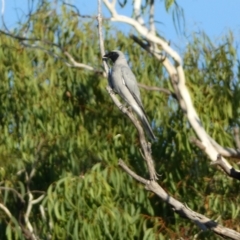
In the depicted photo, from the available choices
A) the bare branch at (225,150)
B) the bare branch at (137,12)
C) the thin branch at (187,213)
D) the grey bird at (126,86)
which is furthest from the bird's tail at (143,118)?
the bare branch at (137,12)

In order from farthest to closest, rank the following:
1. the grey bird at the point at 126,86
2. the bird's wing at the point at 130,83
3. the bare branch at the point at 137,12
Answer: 1. the bare branch at the point at 137,12
2. the bird's wing at the point at 130,83
3. the grey bird at the point at 126,86

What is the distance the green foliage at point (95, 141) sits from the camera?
314 inches

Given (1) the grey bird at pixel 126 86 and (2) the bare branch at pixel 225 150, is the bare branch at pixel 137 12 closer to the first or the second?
(2) the bare branch at pixel 225 150

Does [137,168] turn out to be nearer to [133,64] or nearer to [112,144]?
[112,144]

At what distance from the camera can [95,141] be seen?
8555 mm

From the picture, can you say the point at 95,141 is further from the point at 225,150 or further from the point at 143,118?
the point at 143,118

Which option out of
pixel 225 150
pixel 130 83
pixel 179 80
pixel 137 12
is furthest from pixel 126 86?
pixel 137 12

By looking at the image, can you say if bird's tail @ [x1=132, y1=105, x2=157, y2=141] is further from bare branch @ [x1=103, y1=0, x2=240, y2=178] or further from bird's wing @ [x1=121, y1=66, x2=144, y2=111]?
bare branch @ [x1=103, y1=0, x2=240, y2=178]

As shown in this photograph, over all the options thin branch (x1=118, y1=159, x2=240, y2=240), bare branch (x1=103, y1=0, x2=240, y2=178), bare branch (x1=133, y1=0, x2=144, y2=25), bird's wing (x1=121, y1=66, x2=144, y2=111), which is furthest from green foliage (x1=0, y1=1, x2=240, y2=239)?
thin branch (x1=118, y1=159, x2=240, y2=240)

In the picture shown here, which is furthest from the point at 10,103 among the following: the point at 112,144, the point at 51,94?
the point at 112,144

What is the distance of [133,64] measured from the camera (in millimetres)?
8984

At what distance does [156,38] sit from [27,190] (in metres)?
1.76

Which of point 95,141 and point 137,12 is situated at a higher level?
point 137,12

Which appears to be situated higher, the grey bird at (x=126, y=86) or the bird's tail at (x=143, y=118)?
the grey bird at (x=126, y=86)
